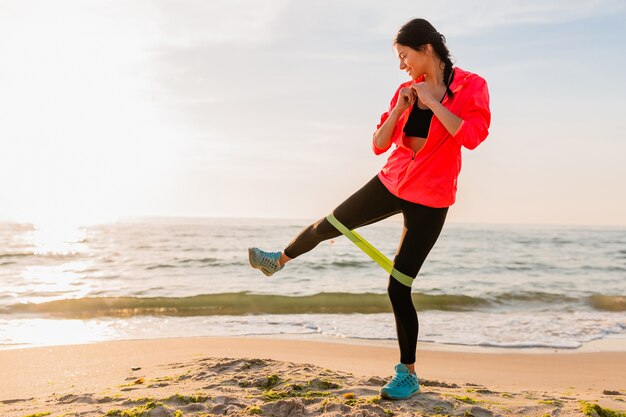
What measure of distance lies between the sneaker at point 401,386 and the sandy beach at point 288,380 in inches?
2.3

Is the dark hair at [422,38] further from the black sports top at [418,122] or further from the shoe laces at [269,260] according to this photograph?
the shoe laces at [269,260]

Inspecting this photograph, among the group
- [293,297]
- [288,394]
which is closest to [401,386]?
[288,394]

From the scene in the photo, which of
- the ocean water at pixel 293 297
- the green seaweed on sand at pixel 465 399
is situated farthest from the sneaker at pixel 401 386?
the ocean water at pixel 293 297

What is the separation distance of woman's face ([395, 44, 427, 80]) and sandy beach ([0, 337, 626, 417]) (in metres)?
2.00

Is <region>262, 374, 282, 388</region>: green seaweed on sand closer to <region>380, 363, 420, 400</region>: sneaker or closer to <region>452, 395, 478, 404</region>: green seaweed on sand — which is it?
<region>380, 363, 420, 400</region>: sneaker

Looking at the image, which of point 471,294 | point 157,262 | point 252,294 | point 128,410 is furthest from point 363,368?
point 157,262

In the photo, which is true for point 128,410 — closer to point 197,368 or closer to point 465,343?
point 197,368

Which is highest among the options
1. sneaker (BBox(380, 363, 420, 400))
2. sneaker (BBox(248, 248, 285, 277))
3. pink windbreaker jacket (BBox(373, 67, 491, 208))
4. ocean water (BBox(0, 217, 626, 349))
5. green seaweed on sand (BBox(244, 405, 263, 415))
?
pink windbreaker jacket (BBox(373, 67, 491, 208))

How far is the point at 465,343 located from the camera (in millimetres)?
7223

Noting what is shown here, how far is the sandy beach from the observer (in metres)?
3.54

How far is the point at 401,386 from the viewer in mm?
3676

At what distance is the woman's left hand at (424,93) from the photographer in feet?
10.5

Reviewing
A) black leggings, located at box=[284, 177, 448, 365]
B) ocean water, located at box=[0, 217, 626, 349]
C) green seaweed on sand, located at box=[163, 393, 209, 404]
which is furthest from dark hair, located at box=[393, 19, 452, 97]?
ocean water, located at box=[0, 217, 626, 349]

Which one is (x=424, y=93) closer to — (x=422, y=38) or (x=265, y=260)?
(x=422, y=38)
